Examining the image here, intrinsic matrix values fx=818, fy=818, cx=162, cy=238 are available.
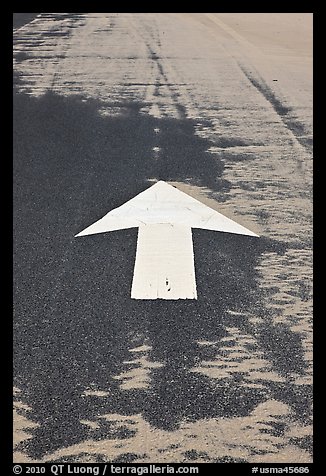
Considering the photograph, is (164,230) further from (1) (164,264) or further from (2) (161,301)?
(2) (161,301)

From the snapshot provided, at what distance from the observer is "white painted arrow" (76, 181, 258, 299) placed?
5.52 m

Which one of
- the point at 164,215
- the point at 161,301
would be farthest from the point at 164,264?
the point at 164,215

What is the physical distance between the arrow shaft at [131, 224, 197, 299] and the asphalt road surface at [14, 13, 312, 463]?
0.26ft

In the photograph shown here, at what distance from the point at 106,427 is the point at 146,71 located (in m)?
9.19

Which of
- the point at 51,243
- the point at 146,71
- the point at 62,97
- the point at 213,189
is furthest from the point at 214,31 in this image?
the point at 51,243

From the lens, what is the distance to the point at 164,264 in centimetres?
580

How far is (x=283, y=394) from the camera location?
4.32m

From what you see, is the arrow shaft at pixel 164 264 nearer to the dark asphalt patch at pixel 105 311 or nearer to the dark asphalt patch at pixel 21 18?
the dark asphalt patch at pixel 105 311

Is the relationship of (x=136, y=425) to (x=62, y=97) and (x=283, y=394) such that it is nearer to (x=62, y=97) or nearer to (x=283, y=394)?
(x=283, y=394)

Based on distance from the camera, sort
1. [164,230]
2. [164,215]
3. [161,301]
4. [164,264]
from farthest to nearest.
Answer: [164,215], [164,230], [164,264], [161,301]

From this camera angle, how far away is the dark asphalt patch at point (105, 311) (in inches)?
165

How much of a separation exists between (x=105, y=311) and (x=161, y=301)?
38cm
